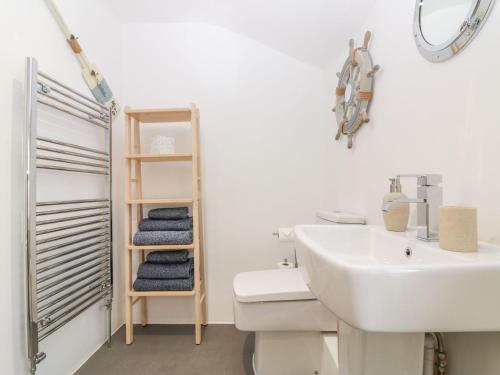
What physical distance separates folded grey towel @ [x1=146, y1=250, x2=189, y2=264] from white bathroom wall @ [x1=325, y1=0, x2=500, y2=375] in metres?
1.03

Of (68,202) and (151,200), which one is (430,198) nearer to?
(151,200)

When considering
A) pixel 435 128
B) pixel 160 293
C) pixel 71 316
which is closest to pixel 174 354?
pixel 160 293

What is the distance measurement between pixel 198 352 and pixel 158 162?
3.92 ft

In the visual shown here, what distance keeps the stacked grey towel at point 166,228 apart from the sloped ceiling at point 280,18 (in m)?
1.25

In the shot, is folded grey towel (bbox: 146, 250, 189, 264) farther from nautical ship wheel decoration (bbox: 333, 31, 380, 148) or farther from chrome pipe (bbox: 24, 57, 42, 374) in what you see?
nautical ship wheel decoration (bbox: 333, 31, 380, 148)

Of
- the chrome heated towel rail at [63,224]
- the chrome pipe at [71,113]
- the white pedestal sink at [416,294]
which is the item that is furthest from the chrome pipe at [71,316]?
the white pedestal sink at [416,294]

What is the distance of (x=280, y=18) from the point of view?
61.9 inches

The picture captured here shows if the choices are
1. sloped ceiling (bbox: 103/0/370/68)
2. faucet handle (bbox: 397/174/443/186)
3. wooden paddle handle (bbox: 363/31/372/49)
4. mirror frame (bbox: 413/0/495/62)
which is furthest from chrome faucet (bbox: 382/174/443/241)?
sloped ceiling (bbox: 103/0/370/68)

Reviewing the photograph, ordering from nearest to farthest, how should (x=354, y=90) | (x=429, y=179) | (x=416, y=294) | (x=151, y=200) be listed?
(x=416, y=294), (x=429, y=179), (x=354, y=90), (x=151, y=200)

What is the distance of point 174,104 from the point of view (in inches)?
71.7

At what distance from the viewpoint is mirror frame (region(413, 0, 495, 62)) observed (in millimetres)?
703

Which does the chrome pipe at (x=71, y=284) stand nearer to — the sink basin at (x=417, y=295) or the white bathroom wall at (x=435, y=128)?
the sink basin at (x=417, y=295)

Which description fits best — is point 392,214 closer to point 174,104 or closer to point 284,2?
point 284,2

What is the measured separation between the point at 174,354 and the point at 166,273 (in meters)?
0.44
